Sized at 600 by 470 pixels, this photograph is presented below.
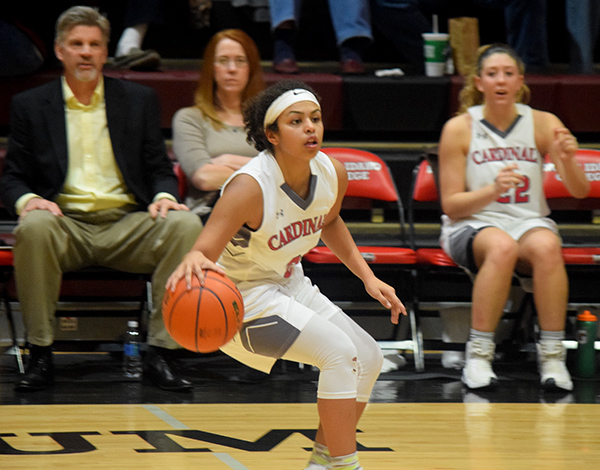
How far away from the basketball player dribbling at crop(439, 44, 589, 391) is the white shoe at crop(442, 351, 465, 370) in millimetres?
318

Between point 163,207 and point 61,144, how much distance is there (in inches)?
24.5

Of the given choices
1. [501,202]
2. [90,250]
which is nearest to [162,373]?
[90,250]

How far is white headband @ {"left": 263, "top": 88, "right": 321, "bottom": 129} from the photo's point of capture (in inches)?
114

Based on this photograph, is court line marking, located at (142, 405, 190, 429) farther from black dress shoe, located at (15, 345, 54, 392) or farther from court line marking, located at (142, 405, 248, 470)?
black dress shoe, located at (15, 345, 54, 392)

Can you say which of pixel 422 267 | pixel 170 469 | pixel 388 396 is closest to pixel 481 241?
pixel 422 267

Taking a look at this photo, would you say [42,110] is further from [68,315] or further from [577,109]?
[577,109]

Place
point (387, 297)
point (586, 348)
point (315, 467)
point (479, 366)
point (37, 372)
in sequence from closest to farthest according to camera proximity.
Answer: point (315, 467) → point (387, 297) → point (37, 372) → point (479, 366) → point (586, 348)

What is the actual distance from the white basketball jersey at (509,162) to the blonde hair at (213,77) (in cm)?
121

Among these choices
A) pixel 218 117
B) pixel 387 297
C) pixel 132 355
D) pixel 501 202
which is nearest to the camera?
pixel 387 297

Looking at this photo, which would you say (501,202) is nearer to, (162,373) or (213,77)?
(213,77)

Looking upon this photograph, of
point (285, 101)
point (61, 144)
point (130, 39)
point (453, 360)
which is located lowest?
point (453, 360)

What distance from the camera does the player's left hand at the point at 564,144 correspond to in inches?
171

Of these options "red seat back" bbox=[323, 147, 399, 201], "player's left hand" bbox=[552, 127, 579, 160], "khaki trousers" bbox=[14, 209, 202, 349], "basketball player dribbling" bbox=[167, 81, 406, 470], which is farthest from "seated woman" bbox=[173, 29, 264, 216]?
"player's left hand" bbox=[552, 127, 579, 160]

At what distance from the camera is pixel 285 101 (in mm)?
2895
